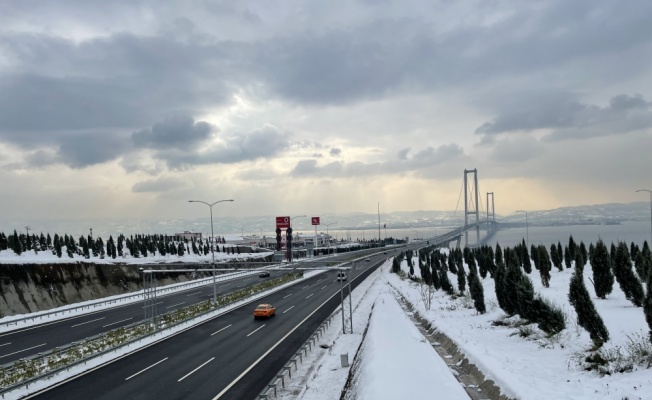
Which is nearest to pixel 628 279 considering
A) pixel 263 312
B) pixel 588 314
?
pixel 588 314

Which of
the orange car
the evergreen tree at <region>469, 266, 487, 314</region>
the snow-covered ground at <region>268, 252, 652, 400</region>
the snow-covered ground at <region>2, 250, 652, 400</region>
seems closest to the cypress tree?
the snow-covered ground at <region>268, 252, 652, 400</region>

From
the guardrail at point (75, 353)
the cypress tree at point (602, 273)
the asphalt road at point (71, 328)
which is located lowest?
the asphalt road at point (71, 328)

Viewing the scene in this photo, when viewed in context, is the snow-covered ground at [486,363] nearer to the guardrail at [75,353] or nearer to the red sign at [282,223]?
the guardrail at [75,353]

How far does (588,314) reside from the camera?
20.1 metres

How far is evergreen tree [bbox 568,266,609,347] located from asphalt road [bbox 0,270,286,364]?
31.6 metres

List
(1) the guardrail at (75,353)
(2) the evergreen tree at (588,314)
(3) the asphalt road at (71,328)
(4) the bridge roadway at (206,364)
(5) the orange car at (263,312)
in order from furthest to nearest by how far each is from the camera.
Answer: (5) the orange car at (263,312) < (3) the asphalt road at (71,328) < (1) the guardrail at (75,353) < (4) the bridge roadway at (206,364) < (2) the evergreen tree at (588,314)

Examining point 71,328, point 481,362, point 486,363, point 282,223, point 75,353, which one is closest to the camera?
point 486,363

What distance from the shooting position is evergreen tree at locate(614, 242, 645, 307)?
1100 inches

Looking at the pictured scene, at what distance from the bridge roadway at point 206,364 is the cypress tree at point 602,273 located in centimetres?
2293

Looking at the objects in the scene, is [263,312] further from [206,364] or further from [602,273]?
[602,273]

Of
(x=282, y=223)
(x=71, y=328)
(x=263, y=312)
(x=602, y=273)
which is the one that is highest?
(x=282, y=223)

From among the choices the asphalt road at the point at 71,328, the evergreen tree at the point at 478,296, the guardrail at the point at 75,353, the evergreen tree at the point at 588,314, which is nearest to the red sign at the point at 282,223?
the asphalt road at the point at 71,328

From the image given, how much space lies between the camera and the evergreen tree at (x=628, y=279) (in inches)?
1100

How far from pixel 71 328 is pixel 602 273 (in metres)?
45.6
